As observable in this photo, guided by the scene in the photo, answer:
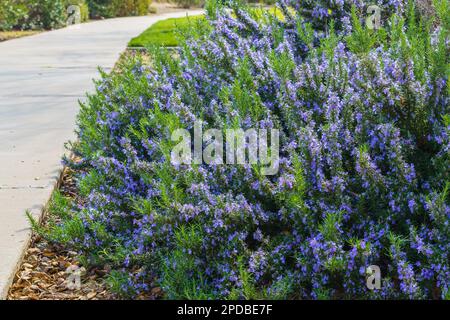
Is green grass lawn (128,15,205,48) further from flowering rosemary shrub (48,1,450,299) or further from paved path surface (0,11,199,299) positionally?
flowering rosemary shrub (48,1,450,299)

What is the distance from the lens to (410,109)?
11.0 ft

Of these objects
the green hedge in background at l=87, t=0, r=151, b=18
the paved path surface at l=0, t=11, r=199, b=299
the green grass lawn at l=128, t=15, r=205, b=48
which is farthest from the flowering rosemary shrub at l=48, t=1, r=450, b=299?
the green hedge in background at l=87, t=0, r=151, b=18

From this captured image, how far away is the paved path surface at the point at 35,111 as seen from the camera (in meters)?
4.22

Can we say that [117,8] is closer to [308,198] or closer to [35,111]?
[35,111]

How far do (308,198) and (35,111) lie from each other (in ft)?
15.4

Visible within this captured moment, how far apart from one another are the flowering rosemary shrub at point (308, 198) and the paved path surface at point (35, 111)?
49 centimetres

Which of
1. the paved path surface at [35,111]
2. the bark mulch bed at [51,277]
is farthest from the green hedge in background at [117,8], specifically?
the bark mulch bed at [51,277]

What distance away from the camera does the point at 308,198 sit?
326 cm

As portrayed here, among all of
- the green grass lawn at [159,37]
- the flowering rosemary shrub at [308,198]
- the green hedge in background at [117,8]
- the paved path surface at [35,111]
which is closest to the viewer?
the flowering rosemary shrub at [308,198]

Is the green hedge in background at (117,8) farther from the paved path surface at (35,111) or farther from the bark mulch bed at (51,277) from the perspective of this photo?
the bark mulch bed at (51,277)

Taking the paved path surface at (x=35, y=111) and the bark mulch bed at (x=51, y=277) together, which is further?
the paved path surface at (x=35, y=111)

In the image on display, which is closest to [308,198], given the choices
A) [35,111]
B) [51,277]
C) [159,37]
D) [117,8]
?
[51,277]

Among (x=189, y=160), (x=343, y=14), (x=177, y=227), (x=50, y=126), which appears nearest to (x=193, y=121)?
(x=189, y=160)

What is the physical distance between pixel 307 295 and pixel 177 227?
2.30 ft
